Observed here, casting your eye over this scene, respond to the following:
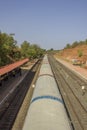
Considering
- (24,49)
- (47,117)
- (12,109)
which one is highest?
(47,117)

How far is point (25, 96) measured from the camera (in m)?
28.4

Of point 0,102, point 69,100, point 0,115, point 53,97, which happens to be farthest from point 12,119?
point 69,100

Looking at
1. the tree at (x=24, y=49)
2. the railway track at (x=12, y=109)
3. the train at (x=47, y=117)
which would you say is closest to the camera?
the train at (x=47, y=117)

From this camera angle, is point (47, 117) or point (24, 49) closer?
point (47, 117)

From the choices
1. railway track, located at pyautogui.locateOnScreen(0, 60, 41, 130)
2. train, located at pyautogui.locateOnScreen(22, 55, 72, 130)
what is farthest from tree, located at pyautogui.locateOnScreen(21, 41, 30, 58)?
train, located at pyautogui.locateOnScreen(22, 55, 72, 130)

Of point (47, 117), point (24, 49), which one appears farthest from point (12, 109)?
point (24, 49)

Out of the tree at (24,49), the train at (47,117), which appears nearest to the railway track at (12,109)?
the train at (47,117)

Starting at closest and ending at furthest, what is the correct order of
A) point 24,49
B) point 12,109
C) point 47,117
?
point 47,117 < point 12,109 < point 24,49

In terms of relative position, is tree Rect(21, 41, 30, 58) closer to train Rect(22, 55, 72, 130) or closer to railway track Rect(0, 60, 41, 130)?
railway track Rect(0, 60, 41, 130)

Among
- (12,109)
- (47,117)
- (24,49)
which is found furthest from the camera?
(24,49)

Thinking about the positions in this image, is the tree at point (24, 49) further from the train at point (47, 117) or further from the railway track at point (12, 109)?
the train at point (47, 117)

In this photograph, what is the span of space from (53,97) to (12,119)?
7300 millimetres

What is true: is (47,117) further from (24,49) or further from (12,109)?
(24,49)

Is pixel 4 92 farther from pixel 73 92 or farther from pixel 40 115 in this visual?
pixel 40 115
